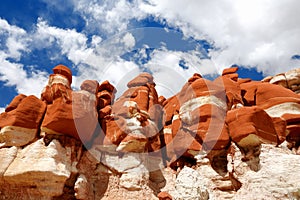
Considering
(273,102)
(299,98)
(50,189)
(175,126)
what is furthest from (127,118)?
(299,98)

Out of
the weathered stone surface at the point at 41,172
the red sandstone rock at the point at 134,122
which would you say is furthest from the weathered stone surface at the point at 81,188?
the red sandstone rock at the point at 134,122

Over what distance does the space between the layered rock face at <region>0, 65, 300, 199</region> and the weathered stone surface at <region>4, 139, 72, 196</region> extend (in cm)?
5

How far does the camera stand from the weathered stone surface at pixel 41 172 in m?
16.1

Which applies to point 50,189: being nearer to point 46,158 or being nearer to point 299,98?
point 46,158

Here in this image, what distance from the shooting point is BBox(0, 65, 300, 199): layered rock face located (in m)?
16.2

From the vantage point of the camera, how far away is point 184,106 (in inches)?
832

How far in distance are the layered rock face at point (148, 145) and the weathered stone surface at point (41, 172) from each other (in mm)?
52

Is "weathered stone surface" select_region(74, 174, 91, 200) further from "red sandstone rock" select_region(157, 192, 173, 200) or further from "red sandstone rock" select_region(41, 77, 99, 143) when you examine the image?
"red sandstone rock" select_region(157, 192, 173, 200)

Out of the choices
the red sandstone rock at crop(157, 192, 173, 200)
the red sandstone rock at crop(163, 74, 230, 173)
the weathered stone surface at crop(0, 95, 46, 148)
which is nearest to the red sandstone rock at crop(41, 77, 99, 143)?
the weathered stone surface at crop(0, 95, 46, 148)

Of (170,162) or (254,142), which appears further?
(170,162)

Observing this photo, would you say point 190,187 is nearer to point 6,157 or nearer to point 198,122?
point 198,122

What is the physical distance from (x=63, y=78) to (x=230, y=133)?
36.7ft

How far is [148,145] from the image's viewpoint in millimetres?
20578

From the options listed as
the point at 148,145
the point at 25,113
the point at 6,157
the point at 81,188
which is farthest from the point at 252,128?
the point at 6,157
